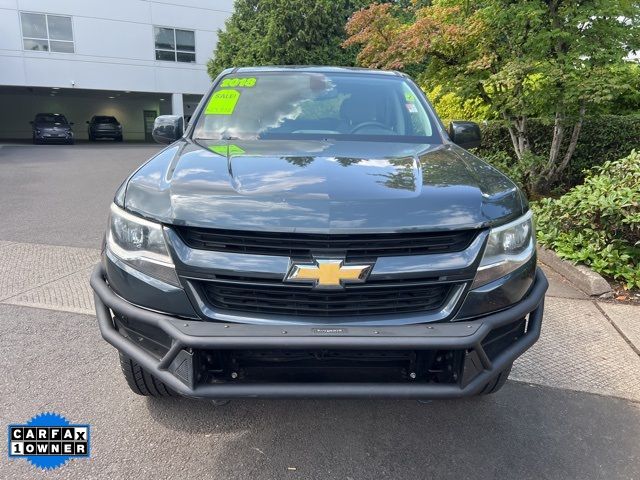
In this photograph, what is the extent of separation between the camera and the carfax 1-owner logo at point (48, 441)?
224cm

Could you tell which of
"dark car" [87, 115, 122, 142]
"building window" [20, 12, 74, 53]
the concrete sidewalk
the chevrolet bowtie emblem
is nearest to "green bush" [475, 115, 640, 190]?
the concrete sidewalk

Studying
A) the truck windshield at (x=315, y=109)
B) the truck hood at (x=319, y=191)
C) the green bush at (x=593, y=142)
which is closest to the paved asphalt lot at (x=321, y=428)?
the truck hood at (x=319, y=191)

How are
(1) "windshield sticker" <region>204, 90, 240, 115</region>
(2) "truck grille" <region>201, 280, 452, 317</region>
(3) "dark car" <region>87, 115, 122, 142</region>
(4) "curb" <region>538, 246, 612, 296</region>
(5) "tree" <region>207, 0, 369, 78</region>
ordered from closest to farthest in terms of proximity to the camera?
(2) "truck grille" <region>201, 280, 452, 317</region> → (1) "windshield sticker" <region>204, 90, 240, 115</region> → (4) "curb" <region>538, 246, 612, 296</region> → (5) "tree" <region>207, 0, 369, 78</region> → (3) "dark car" <region>87, 115, 122, 142</region>

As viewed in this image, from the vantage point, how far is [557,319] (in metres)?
3.85

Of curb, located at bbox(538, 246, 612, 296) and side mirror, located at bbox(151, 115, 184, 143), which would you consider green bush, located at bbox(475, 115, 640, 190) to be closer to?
curb, located at bbox(538, 246, 612, 296)

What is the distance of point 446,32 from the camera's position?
6.40 metres

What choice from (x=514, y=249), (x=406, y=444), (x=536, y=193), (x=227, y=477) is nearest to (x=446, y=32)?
(x=536, y=193)

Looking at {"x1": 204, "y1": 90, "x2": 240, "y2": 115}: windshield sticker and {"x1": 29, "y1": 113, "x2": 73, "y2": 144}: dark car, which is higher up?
{"x1": 204, "y1": 90, "x2": 240, "y2": 115}: windshield sticker

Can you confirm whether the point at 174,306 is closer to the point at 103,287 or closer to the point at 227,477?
the point at 103,287

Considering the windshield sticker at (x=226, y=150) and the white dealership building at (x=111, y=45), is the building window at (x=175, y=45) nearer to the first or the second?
the white dealership building at (x=111, y=45)

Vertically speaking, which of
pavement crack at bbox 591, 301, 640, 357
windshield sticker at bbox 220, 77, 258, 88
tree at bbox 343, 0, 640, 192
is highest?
tree at bbox 343, 0, 640, 192

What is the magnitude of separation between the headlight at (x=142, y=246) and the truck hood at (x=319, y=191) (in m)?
0.06

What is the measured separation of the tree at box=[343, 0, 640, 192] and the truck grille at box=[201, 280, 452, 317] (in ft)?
16.4

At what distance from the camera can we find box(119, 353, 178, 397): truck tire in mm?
2392
